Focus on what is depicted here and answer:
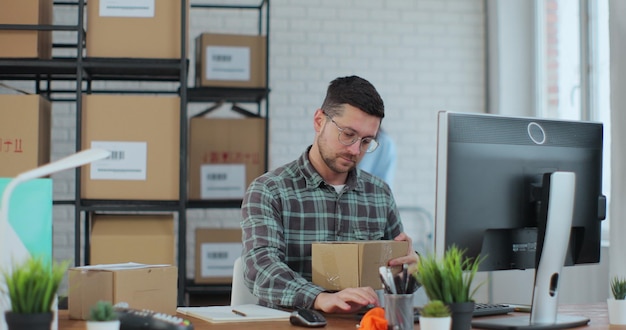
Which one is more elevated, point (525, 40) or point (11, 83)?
point (525, 40)

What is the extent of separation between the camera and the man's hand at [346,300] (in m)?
1.78

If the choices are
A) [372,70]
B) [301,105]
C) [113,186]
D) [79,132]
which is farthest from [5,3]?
[372,70]

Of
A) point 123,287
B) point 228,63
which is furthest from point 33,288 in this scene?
point 228,63

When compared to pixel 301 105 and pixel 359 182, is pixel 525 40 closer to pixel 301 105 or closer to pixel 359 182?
pixel 301 105

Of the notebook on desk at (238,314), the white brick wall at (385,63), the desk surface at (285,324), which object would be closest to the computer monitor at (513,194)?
the desk surface at (285,324)

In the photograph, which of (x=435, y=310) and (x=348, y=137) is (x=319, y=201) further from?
(x=435, y=310)

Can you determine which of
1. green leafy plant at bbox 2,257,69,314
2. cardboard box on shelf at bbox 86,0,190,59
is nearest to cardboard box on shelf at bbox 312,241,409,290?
green leafy plant at bbox 2,257,69,314

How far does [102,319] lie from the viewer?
1.17 m

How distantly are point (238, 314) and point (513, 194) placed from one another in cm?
67

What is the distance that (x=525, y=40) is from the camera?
471 cm

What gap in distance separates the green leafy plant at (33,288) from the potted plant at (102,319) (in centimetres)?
6

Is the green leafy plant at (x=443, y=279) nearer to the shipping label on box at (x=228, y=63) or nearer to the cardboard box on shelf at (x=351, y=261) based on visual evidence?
the cardboard box on shelf at (x=351, y=261)

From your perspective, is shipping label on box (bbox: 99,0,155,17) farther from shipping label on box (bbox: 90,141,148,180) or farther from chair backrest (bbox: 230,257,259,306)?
chair backrest (bbox: 230,257,259,306)

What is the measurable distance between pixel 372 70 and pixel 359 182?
259 centimetres
